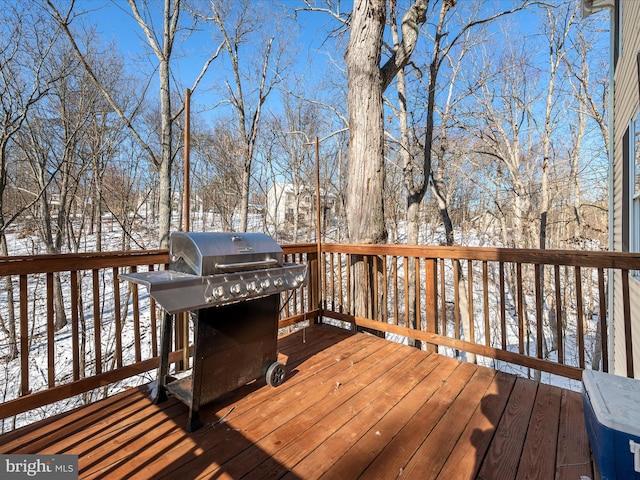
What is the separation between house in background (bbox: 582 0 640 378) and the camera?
3.52 m

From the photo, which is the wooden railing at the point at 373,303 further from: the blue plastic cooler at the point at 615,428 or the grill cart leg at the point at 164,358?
the blue plastic cooler at the point at 615,428

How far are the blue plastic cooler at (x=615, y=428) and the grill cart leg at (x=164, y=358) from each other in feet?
7.35

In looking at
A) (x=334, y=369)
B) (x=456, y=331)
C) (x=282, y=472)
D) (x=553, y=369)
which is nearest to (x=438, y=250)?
(x=456, y=331)

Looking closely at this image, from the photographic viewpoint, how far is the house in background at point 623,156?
3516 mm

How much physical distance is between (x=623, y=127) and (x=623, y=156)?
442mm

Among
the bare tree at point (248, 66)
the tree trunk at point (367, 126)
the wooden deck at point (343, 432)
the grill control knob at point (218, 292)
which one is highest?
the bare tree at point (248, 66)

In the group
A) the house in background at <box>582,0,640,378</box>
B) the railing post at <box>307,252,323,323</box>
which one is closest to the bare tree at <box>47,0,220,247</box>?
the railing post at <box>307,252,323,323</box>

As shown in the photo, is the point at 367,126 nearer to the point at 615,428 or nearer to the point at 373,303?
the point at 373,303

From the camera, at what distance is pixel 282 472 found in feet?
4.76

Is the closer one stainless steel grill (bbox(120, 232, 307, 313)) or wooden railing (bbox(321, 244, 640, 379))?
stainless steel grill (bbox(120, 232, 307, 313))

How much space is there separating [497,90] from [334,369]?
10648 millimetres

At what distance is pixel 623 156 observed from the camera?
13.6 feet

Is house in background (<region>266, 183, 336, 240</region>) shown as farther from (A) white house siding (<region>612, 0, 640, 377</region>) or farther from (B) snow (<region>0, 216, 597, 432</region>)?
(A) white house siding (<region>612, 0, 640, 377</region>)

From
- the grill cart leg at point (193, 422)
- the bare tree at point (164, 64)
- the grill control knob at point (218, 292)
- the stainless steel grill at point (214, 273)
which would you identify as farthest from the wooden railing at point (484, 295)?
the bare tree at point (164, 64)
